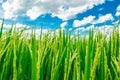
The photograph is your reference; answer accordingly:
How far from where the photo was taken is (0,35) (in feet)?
4.55

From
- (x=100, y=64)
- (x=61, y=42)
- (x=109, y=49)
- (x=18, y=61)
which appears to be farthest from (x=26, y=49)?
(x=109, y=49)

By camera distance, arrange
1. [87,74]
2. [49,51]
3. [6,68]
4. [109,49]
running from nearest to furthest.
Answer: [87,74] → [6,68] → [49,51] → [109,49]

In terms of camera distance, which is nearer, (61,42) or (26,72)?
(26,72)

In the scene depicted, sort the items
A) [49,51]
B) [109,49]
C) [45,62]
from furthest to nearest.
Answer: [109,49] < [49,51] < [45,62]

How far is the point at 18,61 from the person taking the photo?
1.19 metres

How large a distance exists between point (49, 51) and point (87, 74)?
554 millimetres

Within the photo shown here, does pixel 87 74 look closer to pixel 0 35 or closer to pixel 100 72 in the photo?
pixel 100 72

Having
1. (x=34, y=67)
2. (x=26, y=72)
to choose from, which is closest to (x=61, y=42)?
(x=26, y=72)

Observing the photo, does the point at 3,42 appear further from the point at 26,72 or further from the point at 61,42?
the point at 61,42

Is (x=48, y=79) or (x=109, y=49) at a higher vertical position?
(x=109, y=49)

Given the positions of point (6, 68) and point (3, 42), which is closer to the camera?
point (6, 68)

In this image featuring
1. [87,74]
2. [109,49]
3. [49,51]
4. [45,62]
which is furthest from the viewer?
[109,49]

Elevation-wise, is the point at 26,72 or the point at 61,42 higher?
Result: the point at 61,42

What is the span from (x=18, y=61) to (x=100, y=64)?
1.34ft
